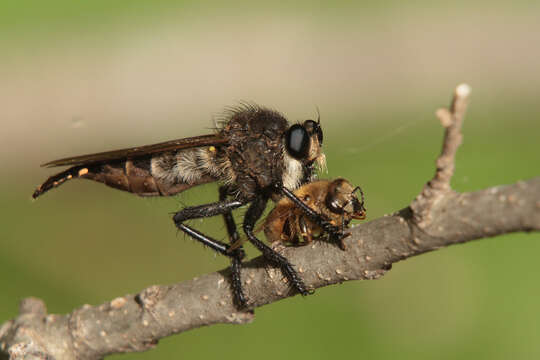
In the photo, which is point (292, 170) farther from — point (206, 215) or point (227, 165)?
point (206, 215)

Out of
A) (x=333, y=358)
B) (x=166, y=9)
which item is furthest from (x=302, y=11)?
Answer: (x=333, y=358)

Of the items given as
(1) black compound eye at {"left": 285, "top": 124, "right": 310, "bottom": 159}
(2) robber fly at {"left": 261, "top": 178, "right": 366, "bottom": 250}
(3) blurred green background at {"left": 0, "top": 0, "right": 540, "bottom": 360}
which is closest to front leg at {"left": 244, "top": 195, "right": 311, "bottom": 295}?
(2) robber fly at {"left": 261, "top": 178, "right": 366, "bottom": 250}

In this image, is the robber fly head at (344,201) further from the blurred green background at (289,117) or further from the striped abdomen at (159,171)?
the blurred green background at (289,117)

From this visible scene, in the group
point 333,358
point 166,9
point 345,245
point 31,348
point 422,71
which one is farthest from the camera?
point 166,9

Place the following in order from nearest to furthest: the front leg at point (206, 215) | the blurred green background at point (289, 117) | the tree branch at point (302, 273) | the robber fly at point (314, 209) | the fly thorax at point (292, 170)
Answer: the tree branch at point (302, 273)
the robber fly at point (314, 209)
the front leg at point (206, 215)
the fly thorax at point (292, 170)
the blurred green background at point (289, 117)

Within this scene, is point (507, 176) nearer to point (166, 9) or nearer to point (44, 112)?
point (166, 9)

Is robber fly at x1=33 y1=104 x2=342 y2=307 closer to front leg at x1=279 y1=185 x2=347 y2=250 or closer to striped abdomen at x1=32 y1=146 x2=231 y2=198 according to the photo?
striped abdomen at x1=32 y1=146 x2=231 y2=198

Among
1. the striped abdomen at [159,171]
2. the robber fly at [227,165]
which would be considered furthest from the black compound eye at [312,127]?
the striped abdomen at [159,171]
